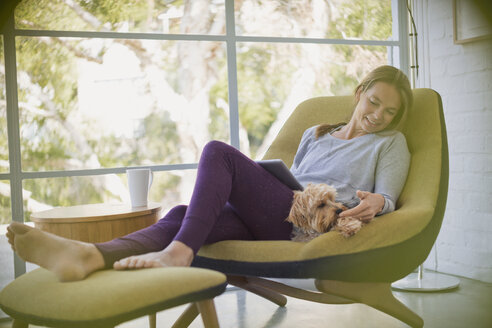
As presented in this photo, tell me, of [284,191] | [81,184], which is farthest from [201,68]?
[284,191]

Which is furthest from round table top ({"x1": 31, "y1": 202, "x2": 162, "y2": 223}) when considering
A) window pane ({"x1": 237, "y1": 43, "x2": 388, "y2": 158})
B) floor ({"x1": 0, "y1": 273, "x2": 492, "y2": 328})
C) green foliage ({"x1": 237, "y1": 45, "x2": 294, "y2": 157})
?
green foliage ({"x1": 237, "y1": 45, "x2": 294, "y2": 157})

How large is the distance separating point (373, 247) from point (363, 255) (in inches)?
1.4

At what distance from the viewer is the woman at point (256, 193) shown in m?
1.25

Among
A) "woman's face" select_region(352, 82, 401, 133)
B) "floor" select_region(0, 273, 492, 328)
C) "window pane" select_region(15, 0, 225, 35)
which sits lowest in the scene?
"floor" select_region(0, 273, 492, 328)

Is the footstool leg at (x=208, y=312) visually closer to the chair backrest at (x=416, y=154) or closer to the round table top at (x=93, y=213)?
the chair backrest at (x=416, y=154)

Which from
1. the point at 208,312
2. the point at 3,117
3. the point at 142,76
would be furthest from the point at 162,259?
the point at 142,76

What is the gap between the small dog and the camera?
→ 4.64ft

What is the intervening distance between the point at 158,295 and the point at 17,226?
0.41m

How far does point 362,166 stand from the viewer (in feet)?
5.73

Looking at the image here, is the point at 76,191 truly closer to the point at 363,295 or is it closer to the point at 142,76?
the point at 142,76

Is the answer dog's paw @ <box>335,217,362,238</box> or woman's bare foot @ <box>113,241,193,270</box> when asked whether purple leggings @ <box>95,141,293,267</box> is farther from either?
dog's paw @ <box>335,217,362,238</box>

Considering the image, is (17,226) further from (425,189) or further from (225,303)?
(225,303)

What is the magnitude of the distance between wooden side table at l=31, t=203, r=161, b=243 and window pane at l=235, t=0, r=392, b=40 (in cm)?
213

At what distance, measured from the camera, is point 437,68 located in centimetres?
279
